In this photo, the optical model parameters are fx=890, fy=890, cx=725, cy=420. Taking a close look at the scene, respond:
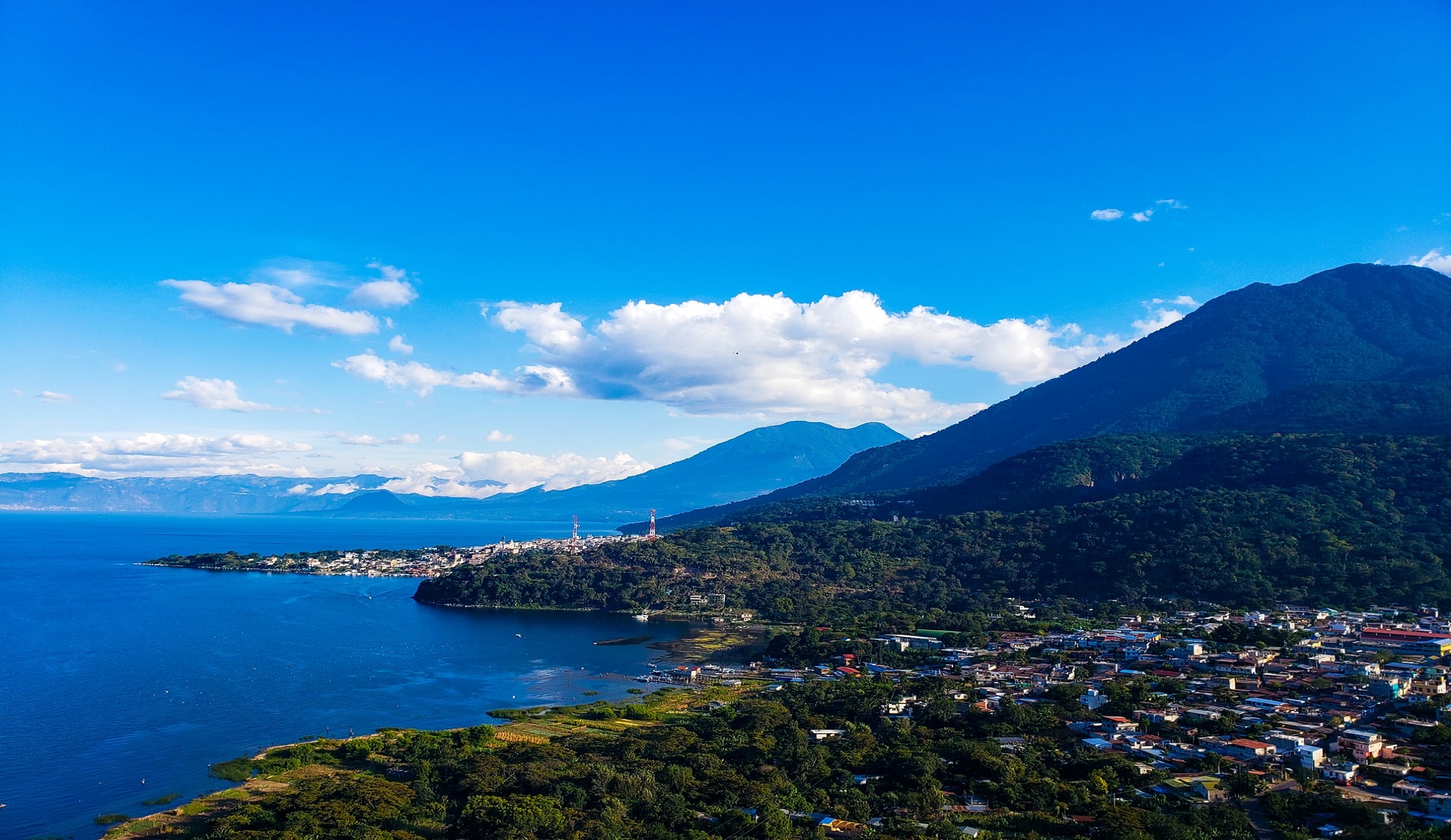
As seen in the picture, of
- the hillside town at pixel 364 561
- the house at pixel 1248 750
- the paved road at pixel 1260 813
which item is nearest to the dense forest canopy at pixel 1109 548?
the hillside town at pixel 364 561

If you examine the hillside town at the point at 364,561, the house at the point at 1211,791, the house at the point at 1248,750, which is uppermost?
the hillside town at the point at 364,561

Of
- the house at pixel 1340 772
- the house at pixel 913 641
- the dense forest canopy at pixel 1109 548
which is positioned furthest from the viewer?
the dense forest canopy at pixel 1109 548

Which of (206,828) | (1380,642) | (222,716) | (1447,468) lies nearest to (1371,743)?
(1380,642)

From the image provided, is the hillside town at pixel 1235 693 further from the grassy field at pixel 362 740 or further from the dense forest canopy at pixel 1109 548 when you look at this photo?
the dense forest canopy at pixel 1109 548

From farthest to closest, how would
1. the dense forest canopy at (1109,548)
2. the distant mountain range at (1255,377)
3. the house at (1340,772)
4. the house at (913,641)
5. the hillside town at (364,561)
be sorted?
the hillside town at (364,561)
the distant mountain range at (1255,377)
the dense forest canopy at (1109,548)
the house at (913,641)
the house at (1340,772)

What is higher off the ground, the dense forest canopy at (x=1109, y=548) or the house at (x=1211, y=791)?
the dense forest canopy at (x=1109, y=548)

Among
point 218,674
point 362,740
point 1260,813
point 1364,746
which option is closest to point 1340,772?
point 1364,746

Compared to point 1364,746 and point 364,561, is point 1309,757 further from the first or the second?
point 364,561
